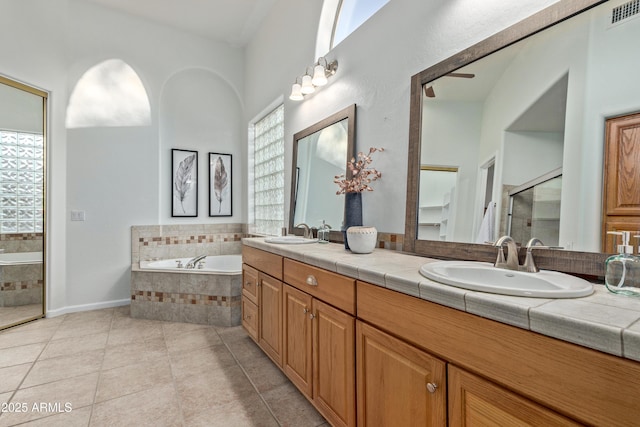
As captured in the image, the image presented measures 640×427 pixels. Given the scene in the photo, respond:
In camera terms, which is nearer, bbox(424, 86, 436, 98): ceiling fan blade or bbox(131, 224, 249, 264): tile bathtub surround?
bbox(424, 86, 436, 98): ceiling fan blade

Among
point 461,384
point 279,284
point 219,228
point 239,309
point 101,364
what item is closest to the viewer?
point 461,384

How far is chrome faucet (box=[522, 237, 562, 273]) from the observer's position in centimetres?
109

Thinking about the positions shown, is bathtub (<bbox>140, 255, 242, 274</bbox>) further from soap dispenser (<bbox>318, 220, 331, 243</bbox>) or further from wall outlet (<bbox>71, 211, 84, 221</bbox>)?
soap dispenser (<bbox>318, 220, 331, 243</bbox>)

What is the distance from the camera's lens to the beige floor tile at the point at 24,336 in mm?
2525

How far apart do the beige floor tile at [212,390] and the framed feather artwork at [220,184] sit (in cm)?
243

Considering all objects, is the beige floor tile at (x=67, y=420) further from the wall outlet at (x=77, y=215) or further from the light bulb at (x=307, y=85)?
the light bulb at (x=307, y=85)

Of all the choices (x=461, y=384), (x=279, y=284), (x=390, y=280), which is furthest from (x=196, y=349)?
(x=461, y=384)

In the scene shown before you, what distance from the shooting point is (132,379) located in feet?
6.48

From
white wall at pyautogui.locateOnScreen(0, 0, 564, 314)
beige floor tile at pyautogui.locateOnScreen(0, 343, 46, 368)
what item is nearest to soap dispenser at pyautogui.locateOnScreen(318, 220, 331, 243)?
white wall at pyautogui.locateOnScreen(0, 0, 564, 314)

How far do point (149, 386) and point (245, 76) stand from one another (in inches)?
147

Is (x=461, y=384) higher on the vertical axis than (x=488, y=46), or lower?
lower

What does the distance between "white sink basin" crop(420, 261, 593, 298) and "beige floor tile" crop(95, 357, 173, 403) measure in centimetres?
181

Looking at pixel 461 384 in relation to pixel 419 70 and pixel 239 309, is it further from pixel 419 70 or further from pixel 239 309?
pixel 239 309

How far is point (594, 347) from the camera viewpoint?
1.95 feet
